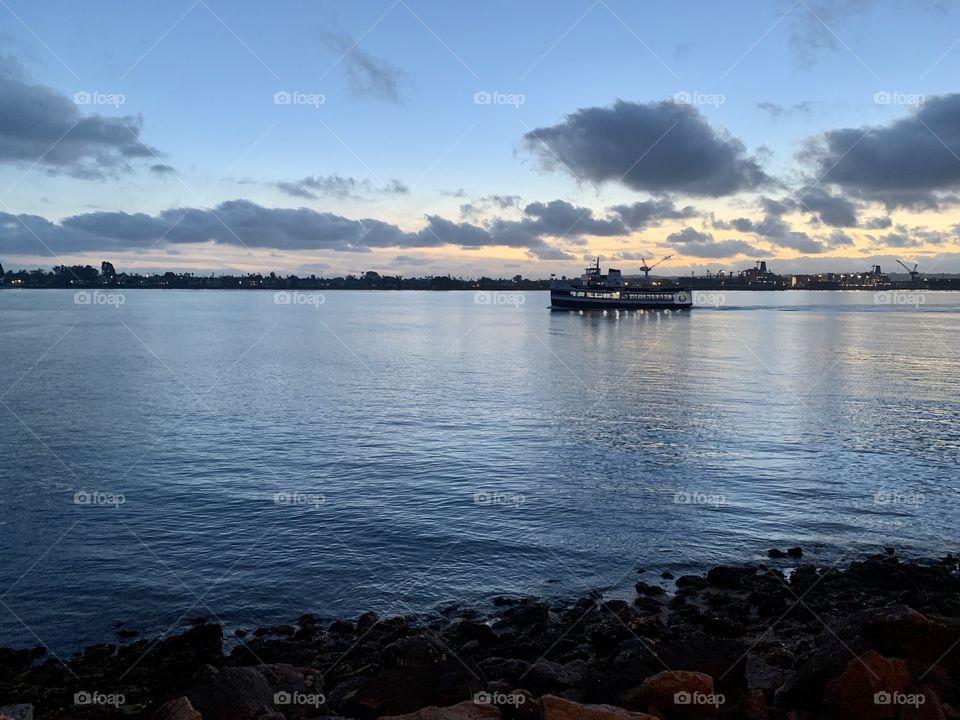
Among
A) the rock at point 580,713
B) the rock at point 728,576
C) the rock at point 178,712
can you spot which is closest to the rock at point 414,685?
the rock at point 580,713

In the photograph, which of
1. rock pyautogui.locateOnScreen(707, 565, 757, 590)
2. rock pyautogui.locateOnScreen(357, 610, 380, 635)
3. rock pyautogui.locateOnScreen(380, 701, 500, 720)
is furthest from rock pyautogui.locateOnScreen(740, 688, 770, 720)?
rock pyautogui.locateOnScreen(357, 610, 380, 635)

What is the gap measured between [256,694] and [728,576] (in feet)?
42.0

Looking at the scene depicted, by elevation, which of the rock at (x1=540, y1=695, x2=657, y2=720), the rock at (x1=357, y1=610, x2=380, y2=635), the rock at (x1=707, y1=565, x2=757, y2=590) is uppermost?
the rock at (x1=540, y1=695, x2=657, y2=720)

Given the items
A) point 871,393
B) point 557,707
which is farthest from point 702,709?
point 871,393

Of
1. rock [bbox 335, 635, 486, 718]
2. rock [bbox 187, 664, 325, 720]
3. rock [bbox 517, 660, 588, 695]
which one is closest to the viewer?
rock [bbox 187, 664, 325, 720]

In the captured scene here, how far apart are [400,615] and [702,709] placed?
29.3ft

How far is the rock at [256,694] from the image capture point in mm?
11742

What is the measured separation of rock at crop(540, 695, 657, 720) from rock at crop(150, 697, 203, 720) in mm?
5197

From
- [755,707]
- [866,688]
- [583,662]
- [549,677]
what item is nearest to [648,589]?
[583,662]

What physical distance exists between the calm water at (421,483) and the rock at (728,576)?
1.68 metres

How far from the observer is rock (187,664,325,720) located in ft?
38.5

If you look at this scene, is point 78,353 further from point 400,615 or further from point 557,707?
point 557,707

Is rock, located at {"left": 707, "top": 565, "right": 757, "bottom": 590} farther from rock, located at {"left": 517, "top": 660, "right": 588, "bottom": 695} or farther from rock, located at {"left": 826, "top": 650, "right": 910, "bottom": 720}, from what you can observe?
rock, located at {"left": 826, "top": 650, "right": 910, "bottom": 720}

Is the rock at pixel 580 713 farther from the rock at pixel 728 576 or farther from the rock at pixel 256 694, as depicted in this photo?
the rock at pixel 728 576
